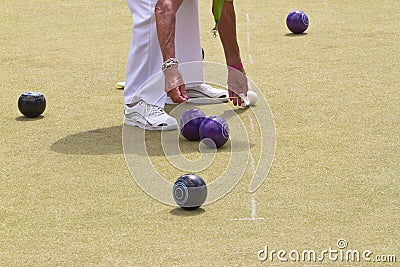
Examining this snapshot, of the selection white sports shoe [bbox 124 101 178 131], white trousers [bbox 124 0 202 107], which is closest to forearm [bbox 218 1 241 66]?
white trousers [bbox 124 0 202 107]

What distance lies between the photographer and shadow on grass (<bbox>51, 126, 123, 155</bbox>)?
5.50 meters

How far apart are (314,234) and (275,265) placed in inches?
14.7

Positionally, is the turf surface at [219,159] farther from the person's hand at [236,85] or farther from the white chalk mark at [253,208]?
the person's hand at [236,85]

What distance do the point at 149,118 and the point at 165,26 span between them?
0.61m

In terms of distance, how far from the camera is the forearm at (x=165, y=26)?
5.70 m

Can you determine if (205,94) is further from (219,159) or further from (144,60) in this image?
(219,159)

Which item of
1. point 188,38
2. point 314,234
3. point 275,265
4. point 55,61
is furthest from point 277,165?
point 55,61

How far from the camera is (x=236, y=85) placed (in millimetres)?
6336

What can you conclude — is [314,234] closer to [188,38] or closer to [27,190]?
[27,190]

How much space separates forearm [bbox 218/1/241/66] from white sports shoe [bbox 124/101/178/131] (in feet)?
2.23

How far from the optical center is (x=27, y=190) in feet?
15.7
